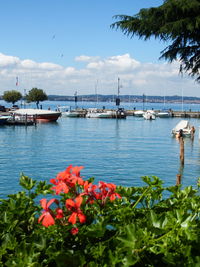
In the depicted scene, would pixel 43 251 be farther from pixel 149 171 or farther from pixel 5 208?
pixel 149 171

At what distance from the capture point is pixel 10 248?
2.54 metres

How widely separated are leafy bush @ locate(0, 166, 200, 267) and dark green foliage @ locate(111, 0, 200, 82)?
14.7 meters

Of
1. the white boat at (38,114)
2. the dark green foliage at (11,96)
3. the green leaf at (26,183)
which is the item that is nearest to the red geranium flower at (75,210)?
the green leaf at (26,183)

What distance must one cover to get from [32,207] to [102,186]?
2.27ft

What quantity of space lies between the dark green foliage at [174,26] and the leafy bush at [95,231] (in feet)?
48.1

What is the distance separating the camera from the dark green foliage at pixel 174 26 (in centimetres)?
1692

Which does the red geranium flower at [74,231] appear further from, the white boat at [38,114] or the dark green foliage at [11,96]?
the dark green foliage at [11,96]

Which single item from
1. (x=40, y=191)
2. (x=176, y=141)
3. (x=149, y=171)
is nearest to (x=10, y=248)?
(x=40, y=191)

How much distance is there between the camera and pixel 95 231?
2588 millimetres

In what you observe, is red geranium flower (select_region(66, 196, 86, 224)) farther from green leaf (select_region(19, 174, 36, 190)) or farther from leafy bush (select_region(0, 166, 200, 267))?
green leaf (select_region(19, 174, 36, 190))

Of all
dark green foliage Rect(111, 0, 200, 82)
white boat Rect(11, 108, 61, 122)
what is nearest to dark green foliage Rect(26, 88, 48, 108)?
white boat Rect(11, 108, 61, 122)

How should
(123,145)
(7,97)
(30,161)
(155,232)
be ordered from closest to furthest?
(155,232), (30,161), (123,145), (7,97)

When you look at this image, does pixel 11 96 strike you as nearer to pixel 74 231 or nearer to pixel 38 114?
pixel 38 114

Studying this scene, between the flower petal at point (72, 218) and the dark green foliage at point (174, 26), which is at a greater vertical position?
the dark green foliage at point (174, 26)
